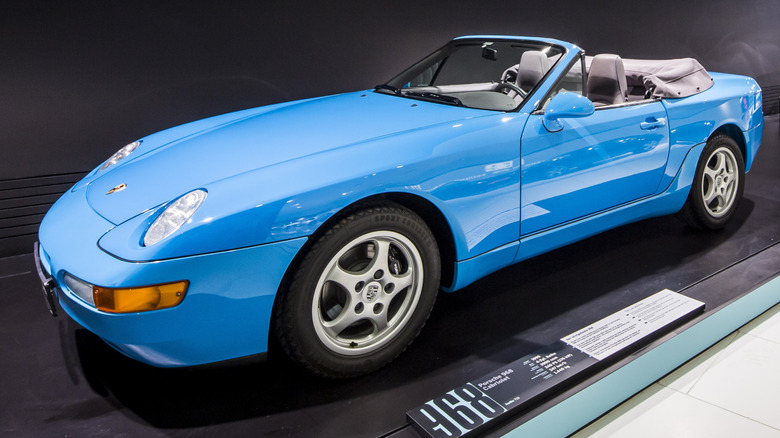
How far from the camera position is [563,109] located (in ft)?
6.86

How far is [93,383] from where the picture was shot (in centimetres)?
179

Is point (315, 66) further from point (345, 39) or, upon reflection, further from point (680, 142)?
point (680, 142)

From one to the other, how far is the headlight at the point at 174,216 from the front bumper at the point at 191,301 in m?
0.10

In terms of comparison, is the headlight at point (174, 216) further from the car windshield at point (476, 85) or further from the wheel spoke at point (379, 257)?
the car windshield at point (476, 85)

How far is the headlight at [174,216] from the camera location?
1503 millimetres

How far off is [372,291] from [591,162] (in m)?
1.11

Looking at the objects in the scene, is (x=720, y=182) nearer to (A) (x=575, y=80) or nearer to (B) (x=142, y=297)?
(A) (x=575, y=80)

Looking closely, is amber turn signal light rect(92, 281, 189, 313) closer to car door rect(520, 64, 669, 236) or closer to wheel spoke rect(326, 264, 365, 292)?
wheel spoke rect(326, 264, 365, 292)

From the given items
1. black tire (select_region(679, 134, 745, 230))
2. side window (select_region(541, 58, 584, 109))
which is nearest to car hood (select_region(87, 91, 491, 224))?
side window (select_region(541, 58, 584, 109))

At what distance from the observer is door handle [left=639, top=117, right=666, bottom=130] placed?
8.14ft

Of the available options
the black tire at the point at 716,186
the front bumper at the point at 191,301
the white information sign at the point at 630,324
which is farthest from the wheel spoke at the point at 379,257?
the black tire at the point at 716,186

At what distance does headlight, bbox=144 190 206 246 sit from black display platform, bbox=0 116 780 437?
1.39ft

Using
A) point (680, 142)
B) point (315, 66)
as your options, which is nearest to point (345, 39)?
point (315, 66)

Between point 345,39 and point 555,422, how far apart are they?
123 inches
